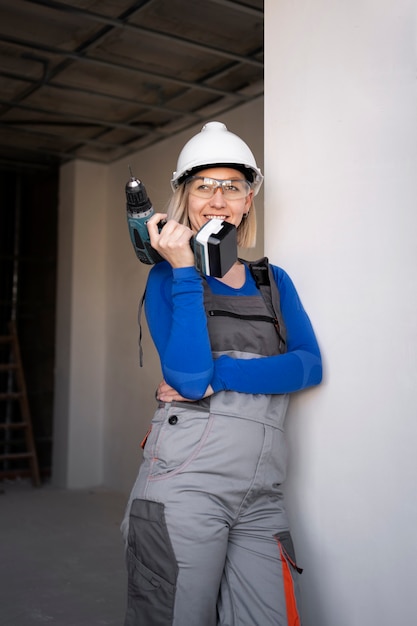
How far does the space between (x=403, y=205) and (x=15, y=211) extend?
18.2 ft

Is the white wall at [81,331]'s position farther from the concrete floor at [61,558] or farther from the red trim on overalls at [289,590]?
the red trim on overalls at [289,590]

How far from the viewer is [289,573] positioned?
60.0 inches

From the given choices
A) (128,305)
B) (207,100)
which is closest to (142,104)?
(207,100)

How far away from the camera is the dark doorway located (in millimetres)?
6316

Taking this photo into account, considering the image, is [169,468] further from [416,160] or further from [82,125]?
[82,125]

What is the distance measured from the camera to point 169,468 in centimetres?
148

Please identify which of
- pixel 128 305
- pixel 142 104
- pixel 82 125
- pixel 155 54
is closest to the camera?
pixel 155 54

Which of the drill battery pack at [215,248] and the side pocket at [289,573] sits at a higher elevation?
the drill battery pack at [215,248]

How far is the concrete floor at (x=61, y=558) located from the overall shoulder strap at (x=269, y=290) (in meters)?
1.72

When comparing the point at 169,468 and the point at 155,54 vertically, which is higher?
the point at 155,54

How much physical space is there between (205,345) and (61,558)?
8.72 feet

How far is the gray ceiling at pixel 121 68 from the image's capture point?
3369 mm

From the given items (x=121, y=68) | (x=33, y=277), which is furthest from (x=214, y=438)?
(x=33, y=277)

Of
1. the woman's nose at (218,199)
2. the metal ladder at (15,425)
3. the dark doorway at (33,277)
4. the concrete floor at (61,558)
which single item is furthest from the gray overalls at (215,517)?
the dark doorway at (33,277)
